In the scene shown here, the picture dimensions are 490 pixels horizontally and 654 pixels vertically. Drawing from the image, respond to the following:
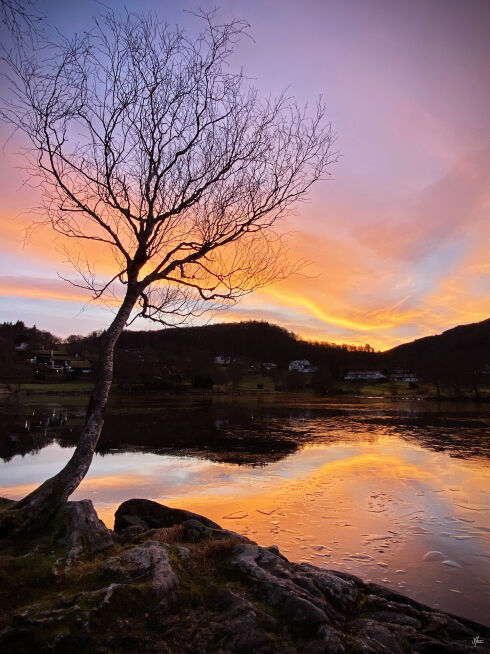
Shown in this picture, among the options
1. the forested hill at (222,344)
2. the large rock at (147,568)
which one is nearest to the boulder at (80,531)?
the large rock at (147,568)

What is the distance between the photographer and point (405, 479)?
59.8 ft

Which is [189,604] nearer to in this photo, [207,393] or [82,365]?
[207,393]

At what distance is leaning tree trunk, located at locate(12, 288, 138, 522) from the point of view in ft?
26.2

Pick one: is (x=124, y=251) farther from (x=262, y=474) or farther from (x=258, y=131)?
(x=262, y=474)

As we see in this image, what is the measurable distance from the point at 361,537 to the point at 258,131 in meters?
9.76

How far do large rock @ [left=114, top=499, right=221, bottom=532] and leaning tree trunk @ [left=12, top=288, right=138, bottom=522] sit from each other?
10.4 ft

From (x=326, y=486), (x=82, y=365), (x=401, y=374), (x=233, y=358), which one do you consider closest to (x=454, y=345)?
(x=401, y=374)

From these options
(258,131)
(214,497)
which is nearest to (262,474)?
(214,497)

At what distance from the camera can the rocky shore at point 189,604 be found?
5.29 metres

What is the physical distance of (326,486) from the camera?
1705 cm

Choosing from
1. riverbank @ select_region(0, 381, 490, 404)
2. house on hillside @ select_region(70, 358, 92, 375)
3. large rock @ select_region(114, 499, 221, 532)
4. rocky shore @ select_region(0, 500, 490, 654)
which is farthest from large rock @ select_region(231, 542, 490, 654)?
house on hillside @ select_region(70, 358, 92, 375)

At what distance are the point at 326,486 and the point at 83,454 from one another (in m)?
10.9

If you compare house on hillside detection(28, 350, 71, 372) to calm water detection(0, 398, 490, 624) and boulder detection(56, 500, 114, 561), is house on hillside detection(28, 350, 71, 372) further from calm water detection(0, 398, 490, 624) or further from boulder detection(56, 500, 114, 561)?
boulder detection(56, 500, 114, 561)

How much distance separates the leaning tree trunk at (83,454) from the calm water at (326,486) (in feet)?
15.0
